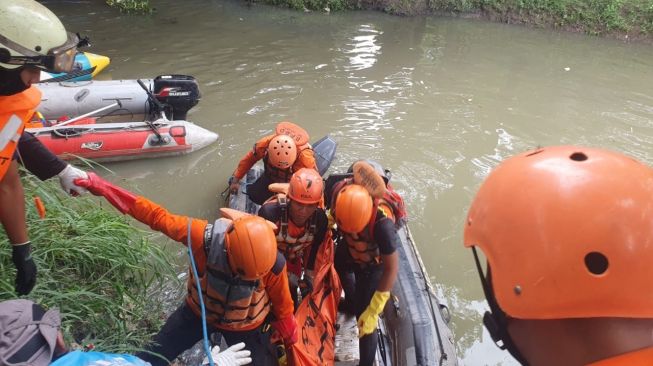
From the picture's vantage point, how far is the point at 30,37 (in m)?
1.83

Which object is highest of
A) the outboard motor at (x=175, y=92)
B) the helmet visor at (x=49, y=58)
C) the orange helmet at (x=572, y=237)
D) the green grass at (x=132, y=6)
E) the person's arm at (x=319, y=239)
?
the helmet visor at (x=49, y=58)

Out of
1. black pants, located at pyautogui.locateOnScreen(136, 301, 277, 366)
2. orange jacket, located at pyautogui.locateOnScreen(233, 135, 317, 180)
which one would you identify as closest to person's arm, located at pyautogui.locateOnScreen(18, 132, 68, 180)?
black pants, located at pyautogui.locateOnScreen(136, 301, 277, 366)

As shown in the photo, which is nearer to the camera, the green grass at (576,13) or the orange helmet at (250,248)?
the orange helmet at (250,248)

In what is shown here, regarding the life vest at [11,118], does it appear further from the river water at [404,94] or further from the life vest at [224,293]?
the river water at [404,94]

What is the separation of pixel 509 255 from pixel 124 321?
245 cm

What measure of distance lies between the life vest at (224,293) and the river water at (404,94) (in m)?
2.27

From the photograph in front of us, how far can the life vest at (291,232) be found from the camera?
3150 mm

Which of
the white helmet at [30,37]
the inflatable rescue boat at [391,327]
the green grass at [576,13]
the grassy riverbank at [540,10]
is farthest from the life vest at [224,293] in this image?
the green grass at [576,13]

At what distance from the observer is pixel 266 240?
233 centimetres

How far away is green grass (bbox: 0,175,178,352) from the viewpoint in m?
2.50

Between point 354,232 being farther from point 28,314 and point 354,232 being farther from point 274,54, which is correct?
point 274,54

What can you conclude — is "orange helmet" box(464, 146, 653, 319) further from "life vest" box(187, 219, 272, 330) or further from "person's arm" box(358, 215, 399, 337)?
"person's arm" box(358, 215, 399, 337)

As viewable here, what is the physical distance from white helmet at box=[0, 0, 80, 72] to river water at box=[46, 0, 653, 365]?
3507 millimetres

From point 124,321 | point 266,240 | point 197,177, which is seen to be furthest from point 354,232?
point 197,177
